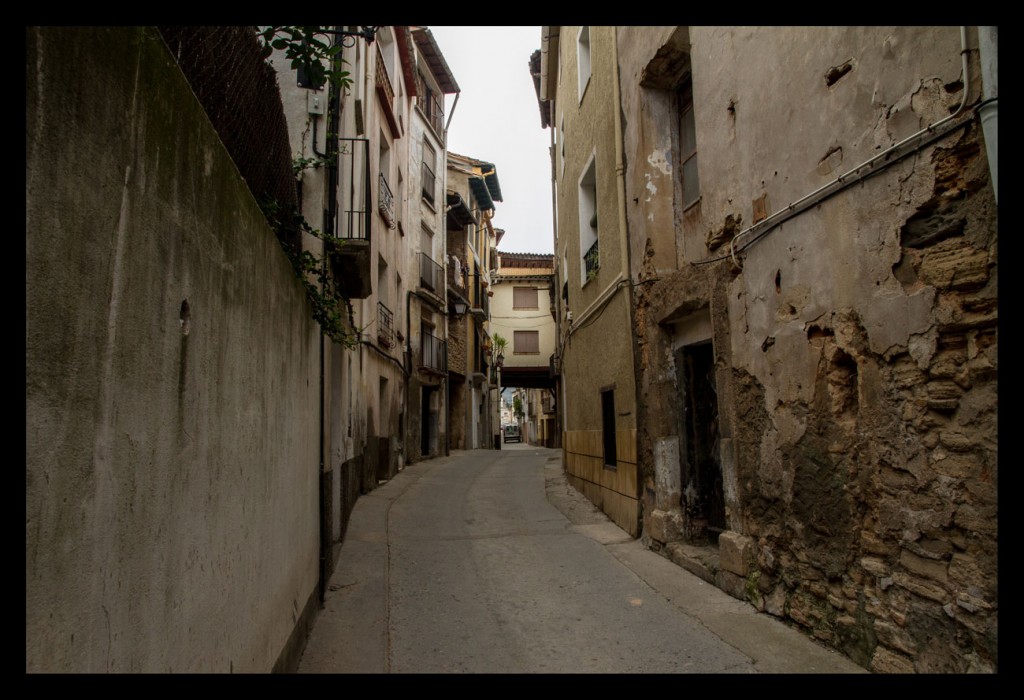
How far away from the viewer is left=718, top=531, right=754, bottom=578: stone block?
5.38 meters

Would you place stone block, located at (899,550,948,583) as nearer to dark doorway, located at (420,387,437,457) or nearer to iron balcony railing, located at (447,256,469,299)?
→ dark doorway, located at (420,387,437,457)

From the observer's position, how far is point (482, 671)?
4.33 m

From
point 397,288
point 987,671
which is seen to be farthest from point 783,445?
point 397,288

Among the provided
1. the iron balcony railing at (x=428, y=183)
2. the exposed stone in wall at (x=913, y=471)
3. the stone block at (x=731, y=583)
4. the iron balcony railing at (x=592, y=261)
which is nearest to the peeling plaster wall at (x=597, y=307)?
the iron balcony railing at (x=592, y=261)

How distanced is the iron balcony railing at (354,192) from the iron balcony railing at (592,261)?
3.59 meters

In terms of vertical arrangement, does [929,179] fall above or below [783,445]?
above

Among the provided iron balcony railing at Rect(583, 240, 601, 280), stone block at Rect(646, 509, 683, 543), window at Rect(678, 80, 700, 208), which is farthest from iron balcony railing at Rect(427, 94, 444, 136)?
stone block at Rect(646, 509, 683, 543)

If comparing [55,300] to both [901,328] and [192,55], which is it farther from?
[901,328]

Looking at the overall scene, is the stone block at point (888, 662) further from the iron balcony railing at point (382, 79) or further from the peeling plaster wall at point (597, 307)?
the iron balcony railing at point (382, 79)

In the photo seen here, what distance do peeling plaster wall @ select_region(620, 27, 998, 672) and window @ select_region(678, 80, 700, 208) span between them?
3.85 feet

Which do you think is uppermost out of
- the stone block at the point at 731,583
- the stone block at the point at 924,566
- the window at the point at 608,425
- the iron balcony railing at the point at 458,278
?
the iron balcony railing at the point at 458,278

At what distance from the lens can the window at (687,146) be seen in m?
7.43

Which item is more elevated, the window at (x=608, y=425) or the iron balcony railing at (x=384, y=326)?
the iron balcony railing at (x=384, y=326)
